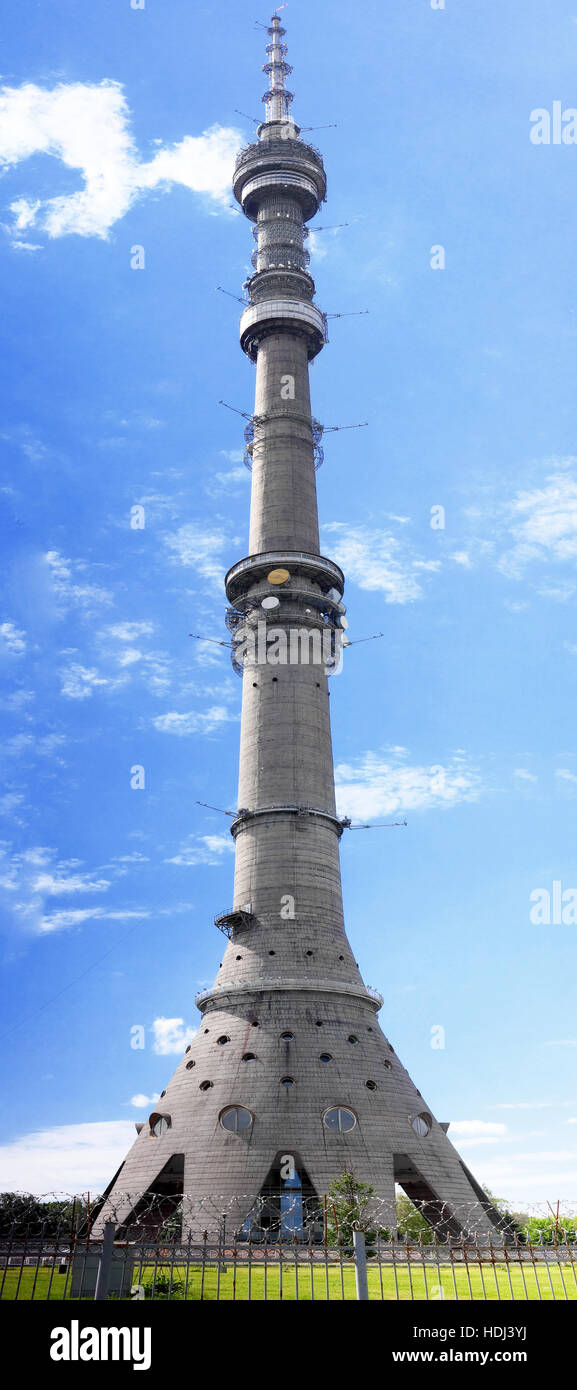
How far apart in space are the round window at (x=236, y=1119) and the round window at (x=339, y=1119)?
4267 millimetres

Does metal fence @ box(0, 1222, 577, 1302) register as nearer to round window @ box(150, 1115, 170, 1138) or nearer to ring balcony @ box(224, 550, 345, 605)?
round window @ box(150, 1115, 170, 1138)

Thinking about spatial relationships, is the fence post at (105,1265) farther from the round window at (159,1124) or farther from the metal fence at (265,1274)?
the round window at (159,1124)

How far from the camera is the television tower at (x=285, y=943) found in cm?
5353

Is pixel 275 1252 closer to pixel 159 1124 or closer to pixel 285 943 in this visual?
pixel 159 1124

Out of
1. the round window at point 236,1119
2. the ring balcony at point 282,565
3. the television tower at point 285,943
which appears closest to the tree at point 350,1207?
the television tower at point 285,943

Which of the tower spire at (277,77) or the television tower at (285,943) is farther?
the tower spire at (277,77)

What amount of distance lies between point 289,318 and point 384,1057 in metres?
58.5

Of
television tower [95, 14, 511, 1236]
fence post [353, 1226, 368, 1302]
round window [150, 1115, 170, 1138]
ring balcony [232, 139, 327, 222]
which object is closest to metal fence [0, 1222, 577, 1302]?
fence post [353, 1226, 368, 1302]

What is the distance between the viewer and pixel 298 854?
6581 centimetres

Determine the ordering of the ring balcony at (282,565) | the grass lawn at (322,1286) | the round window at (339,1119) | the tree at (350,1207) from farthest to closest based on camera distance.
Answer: the ring balcony at (282,565)
the round window at (339,1119)
the tree at (350,1207)
the grass lawn at (322,1286)

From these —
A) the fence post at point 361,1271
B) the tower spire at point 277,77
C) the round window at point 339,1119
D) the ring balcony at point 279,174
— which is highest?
the tower spire at point 277,77

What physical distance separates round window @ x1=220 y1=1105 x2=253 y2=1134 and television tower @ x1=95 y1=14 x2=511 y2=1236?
0.07 m
